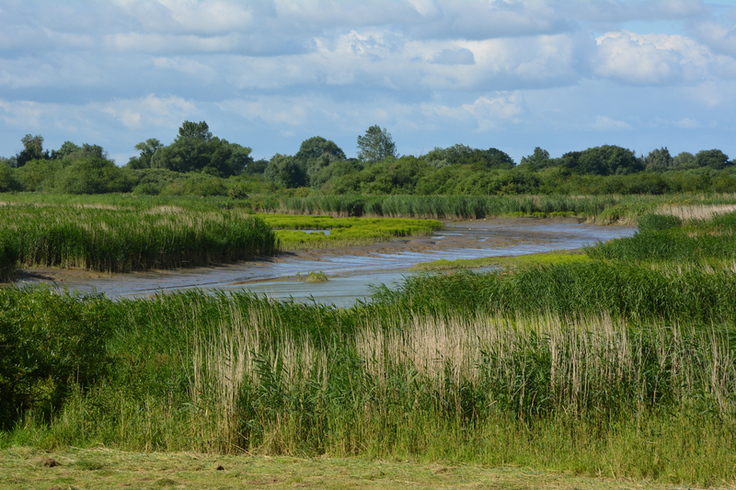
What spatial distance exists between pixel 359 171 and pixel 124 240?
7747 cm

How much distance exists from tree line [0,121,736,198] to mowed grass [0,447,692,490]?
7570cm

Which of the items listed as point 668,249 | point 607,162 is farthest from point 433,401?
point 607,162

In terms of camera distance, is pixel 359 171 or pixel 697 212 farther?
pixel 359 171

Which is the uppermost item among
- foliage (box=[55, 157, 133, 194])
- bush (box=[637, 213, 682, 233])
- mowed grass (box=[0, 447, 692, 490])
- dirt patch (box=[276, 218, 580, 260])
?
foliage (box=[55, 157, 133, 194])

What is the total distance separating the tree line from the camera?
271 feet

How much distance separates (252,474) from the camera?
254 inches

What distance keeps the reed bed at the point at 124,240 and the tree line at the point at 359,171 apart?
52.3 m

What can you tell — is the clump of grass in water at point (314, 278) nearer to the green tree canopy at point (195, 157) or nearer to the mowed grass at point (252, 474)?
the mowed grass at point (252, 474)

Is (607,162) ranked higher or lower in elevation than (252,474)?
higher

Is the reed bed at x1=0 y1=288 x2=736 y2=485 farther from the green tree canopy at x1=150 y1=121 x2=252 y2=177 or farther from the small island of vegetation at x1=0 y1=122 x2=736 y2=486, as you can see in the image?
the green tree canopy at x1=150 y1=121 x2=252 y2=177

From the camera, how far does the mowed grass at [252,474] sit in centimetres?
601

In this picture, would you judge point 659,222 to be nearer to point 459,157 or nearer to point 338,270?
point 338,270

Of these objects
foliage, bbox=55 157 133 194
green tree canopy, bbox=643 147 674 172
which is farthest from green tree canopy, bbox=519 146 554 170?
foliage, bbox=55 157 133 194

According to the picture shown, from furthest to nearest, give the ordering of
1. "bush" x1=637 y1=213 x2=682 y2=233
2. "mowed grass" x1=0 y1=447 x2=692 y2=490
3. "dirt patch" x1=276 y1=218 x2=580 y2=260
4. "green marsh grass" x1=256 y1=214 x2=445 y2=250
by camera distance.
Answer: "green marsh grass" x1=256 y1=214 x2=445 y2=250 → "bush" x1=637 y1=213 x2=682 y2=233 → "dirt patch" x1=276 y1=218 x2=580 y2=260 → "mowed grass" x1=0 y1=447 x2=692 y2=490
